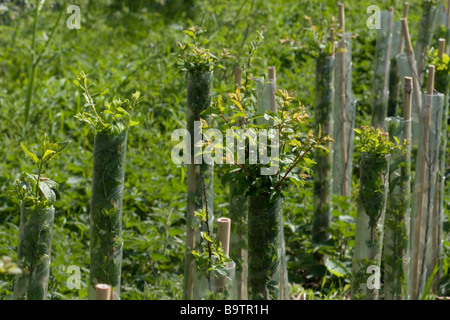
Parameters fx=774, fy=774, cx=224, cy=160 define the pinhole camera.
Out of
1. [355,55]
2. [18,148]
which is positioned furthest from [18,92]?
[355,55]

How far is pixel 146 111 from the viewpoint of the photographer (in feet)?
14.8

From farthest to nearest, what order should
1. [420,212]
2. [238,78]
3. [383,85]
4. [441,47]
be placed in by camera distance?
[383,85] < [441,47] < [420,212] < [238,78]

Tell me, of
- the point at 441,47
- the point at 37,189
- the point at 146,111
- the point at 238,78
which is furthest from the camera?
the point at 146,111

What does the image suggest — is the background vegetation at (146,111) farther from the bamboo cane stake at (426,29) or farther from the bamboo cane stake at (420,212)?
the bamboo cane stake at (426,29)

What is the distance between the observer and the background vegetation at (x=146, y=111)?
3.11 metres

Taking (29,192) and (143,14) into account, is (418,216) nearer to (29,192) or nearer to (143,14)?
(29,192)

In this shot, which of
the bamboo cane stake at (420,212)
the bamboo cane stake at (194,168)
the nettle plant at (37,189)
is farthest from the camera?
the bamboo cane stake at (420,212)

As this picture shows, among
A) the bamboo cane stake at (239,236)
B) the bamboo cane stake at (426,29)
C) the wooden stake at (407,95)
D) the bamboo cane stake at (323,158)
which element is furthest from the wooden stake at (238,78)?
the bamboo cane stake at (426,29)

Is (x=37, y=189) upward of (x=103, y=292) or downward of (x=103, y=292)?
upward

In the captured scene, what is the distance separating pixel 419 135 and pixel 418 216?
0.27m

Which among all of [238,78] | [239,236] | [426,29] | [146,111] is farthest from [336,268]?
[146,111]

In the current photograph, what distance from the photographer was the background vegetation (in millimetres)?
3109

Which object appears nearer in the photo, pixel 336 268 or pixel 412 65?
pixel 412 65

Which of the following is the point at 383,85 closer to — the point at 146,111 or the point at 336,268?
the point at 336,268
